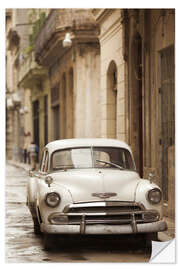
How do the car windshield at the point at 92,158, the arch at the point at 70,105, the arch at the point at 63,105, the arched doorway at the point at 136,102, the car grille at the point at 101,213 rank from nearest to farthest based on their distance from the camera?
the car grille at the point at 101,213, the car windshield at the point at 92,158, the arched doorway at the point at 136,102, the arch at the point at 70,105, the arch at the point at 63,105

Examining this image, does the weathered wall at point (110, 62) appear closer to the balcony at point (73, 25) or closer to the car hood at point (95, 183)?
the balcony at point (73, 25)

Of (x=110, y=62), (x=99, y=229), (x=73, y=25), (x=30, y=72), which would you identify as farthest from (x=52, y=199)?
(x=30, y=72)

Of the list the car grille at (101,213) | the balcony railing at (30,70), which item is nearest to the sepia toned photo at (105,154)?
the car grille at (101,213)

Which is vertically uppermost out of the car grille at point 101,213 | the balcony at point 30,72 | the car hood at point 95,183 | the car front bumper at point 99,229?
the balcony at point 30,72

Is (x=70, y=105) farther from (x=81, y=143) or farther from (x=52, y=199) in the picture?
(x=52, y=199)

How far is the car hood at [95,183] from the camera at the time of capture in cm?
715

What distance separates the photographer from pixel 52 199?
7.10 m

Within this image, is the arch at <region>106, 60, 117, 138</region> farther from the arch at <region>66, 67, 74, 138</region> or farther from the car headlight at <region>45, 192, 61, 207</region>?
the car headlight at <region>45, 192, 61, 207</region>

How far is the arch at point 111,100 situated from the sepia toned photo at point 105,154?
2cm

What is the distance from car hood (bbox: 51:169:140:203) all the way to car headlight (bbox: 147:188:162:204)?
0.17 metres

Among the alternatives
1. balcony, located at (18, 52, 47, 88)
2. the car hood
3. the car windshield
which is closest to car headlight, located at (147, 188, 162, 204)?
the car hood

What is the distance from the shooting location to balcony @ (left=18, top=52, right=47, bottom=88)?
85.7 feet

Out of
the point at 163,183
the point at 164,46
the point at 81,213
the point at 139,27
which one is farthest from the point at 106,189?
the point at 139,27

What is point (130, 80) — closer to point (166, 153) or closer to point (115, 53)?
point (115, 53)
